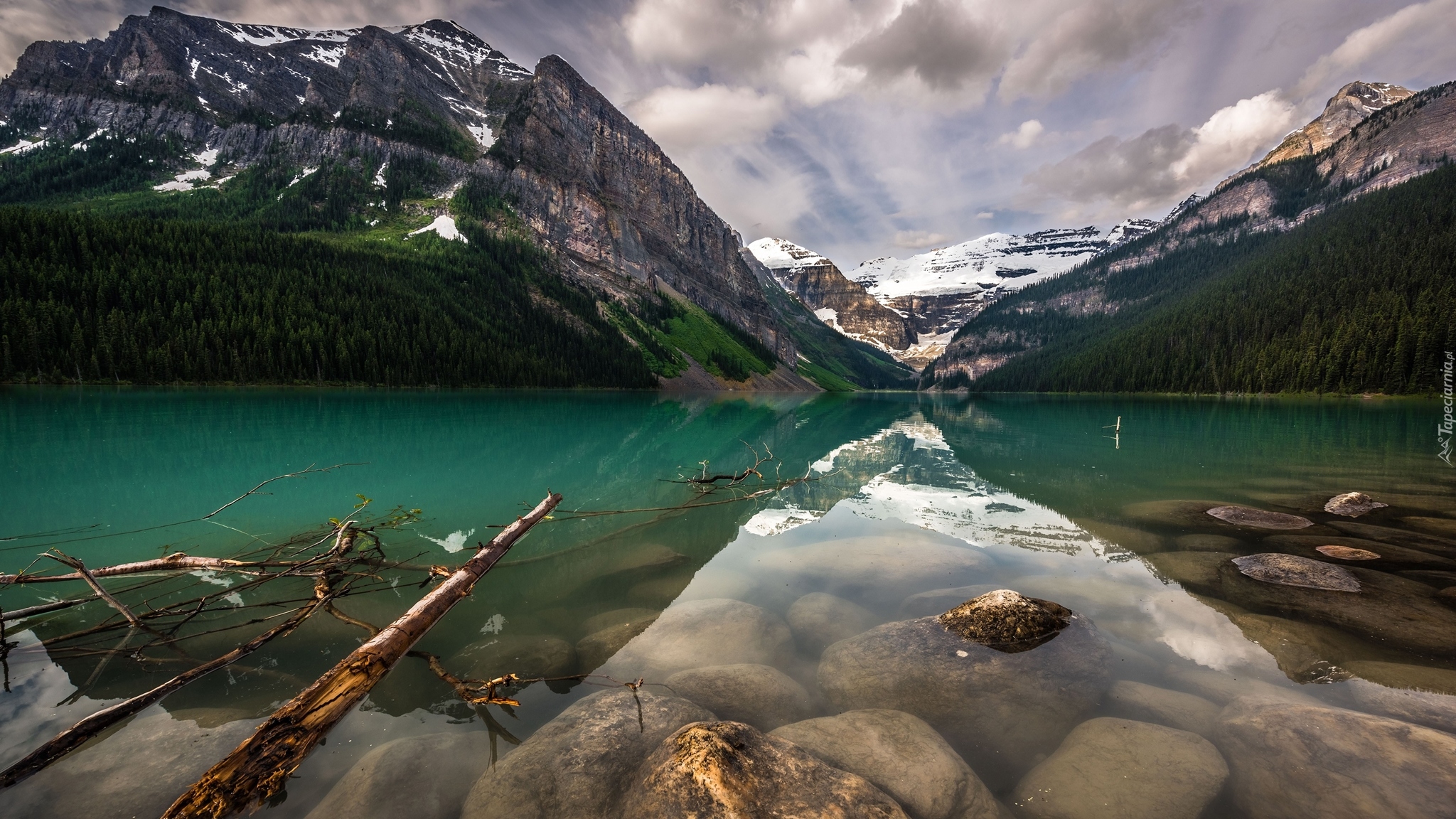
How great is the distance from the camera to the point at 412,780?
470cm

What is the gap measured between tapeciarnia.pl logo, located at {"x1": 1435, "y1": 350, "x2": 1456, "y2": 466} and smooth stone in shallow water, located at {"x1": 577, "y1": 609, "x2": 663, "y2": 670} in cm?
3699

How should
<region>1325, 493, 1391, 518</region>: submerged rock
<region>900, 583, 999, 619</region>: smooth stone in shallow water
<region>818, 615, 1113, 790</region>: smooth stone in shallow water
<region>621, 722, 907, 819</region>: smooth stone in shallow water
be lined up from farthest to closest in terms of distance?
<region>1325, 493, 1391, 518</region>: submerged rock, <region>900, 583, 999, 619</region>: smooth stone in shallow water, <region>818, 615, 1113, 790</region>: smooth stone in shallow water, <region>621, 722, 907, 819</region>: smooth stone in shallow water

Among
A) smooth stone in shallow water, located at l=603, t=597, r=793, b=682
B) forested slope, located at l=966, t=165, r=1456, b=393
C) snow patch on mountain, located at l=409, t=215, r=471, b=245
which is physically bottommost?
smooth stone in shallow water, located at l=603, t=597, r=793, b=682

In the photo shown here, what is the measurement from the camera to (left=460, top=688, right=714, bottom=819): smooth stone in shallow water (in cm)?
441

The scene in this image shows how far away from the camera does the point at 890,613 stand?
29.3ft

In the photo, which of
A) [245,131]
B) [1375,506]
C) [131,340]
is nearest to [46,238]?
[131,340]

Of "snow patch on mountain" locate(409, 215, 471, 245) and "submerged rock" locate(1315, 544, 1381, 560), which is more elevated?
"snow patch on mountain" locate(409, 215, 471, 245)

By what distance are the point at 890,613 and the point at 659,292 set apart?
188070 mm

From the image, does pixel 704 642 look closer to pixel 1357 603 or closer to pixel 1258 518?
pixel 1357 603

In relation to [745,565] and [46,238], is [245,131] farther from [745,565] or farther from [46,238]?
[745,565]

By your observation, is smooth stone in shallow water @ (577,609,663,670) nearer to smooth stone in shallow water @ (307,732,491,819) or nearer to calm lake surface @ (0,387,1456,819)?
calm lake surface @ (0,387,1456,819)

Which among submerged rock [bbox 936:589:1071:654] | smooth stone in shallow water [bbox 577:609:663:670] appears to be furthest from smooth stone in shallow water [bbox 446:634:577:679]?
submerged rock [bbox 936:589:1071:654]

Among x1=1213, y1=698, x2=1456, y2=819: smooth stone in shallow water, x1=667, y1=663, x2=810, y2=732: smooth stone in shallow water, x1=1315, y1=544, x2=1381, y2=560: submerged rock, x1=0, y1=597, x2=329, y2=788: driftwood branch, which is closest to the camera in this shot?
x1=0, y1=597, x2=329, y2=788: driftwood branch

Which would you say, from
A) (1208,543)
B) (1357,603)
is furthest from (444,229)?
(1357,603)
